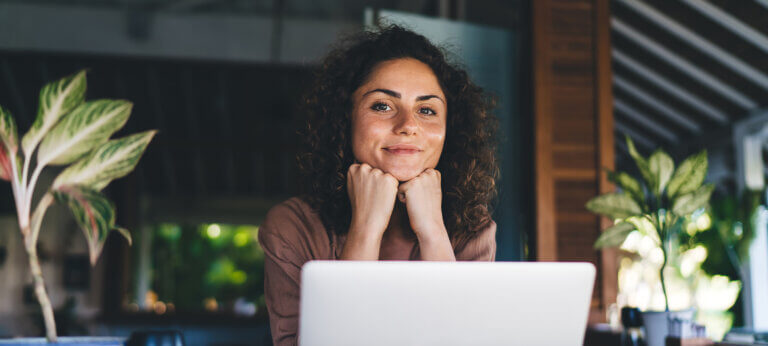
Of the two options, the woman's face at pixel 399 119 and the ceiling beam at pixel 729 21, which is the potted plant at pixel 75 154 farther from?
the ceiling beam at pixel 729 21

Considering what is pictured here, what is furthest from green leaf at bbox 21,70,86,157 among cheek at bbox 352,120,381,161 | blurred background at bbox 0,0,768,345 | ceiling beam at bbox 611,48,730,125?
ceiling beam at bbox 611,48,730,125

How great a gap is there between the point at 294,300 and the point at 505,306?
2.01 feet

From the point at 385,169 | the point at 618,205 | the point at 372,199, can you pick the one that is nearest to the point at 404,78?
the point at 385,169

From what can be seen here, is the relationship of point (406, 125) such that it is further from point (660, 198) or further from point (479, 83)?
point (479, 83)

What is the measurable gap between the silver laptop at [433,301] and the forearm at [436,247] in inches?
19.8

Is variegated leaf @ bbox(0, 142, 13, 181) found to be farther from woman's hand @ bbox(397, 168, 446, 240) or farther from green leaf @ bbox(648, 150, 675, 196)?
green leaf @ bbox(648, 150, 675, 196)

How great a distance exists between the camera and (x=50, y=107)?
38.4 inches

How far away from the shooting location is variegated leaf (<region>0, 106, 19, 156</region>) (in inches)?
37.0

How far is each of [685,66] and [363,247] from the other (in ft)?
15.4

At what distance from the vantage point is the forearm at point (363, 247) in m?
1.25

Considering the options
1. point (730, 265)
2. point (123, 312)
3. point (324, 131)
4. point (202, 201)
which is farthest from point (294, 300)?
point (202, 201)

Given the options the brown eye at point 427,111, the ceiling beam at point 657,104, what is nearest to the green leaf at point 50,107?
the brown eye at point 427,111

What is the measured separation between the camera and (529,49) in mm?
2840

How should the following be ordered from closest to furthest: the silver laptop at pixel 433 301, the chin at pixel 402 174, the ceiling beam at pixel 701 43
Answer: the silver laptop at pixel 433 301
the chin at pixel 402 174
the ceiling beam at pixel 701 43
